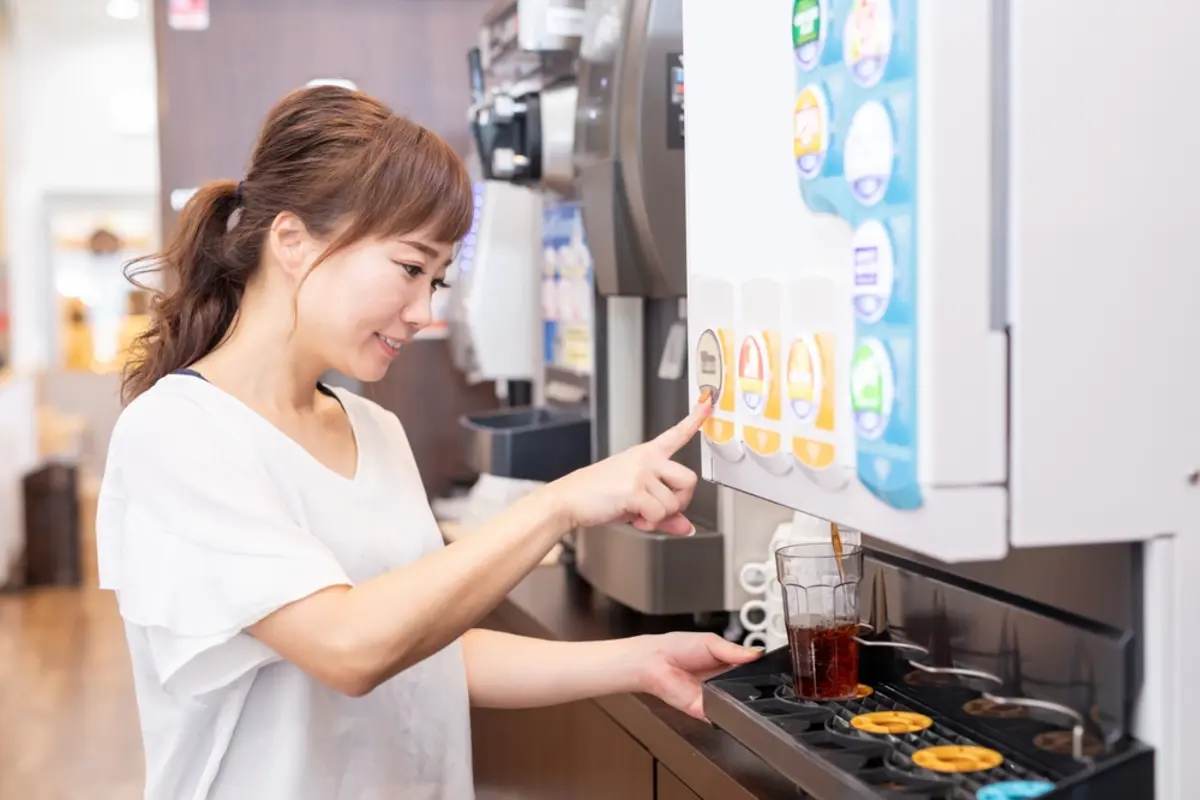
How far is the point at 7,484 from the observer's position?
22.6 feet

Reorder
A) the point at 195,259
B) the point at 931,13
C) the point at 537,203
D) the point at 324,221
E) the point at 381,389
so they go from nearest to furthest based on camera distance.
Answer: the point at 931,13 < the point at 324,221 < the point at 195,259 < the point at 537,203 < the point at 381,389

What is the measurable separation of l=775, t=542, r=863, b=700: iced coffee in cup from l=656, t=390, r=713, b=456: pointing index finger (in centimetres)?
16

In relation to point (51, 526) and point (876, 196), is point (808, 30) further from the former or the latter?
point (51, 526)

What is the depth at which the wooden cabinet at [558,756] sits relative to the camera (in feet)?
6.14

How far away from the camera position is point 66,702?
16.5 feet

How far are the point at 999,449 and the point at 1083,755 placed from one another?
256 mm

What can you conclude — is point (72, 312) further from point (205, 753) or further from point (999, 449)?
point (999, 449)

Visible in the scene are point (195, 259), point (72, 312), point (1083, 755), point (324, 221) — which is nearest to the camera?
point (1083, 755)

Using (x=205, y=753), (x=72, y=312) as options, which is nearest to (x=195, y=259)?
(x=205, y=753)

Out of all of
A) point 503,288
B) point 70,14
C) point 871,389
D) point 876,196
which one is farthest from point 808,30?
point 70,14

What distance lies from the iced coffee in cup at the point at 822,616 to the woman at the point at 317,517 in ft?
0.40

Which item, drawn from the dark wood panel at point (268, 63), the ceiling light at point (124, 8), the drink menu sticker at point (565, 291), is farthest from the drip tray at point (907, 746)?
the ceiling light at point (124, 8)

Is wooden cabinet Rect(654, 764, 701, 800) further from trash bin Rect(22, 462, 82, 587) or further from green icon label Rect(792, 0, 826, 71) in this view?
trash bin Rect(22, 462, 82, 587)

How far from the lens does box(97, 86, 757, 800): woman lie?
1.34 m
